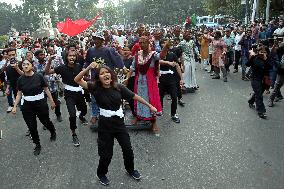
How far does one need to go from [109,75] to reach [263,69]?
15.0 feet

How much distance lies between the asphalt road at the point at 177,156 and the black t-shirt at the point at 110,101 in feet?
2.79

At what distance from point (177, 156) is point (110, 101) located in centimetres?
188

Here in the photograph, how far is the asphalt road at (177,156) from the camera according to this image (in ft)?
16.5

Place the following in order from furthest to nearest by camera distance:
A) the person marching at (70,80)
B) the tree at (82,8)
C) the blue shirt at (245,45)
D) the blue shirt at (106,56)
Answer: the tree at (82,8)
the blue shirt at (245,45)
the blue shirt at (106,56)
the person marching at (70,80)

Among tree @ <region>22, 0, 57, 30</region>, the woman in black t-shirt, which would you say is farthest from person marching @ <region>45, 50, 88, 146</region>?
tree @ <region>22, 0, 57, 30</region>

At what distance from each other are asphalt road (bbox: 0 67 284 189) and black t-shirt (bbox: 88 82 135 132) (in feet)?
2.79

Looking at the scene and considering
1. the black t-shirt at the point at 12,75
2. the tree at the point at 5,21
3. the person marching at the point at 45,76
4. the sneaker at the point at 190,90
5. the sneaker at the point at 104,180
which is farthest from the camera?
the tree at the point at 5,21

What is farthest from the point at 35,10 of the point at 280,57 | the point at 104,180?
the point at 104,180

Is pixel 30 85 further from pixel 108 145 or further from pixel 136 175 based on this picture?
pixel 136 175

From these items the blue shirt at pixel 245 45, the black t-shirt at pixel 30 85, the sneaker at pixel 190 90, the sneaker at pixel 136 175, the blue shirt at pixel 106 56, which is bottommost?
the sneaker at pixel 190 90

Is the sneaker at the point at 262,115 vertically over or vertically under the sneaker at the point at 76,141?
under

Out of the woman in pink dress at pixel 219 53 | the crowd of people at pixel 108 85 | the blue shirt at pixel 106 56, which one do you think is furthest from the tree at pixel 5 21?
the blue shirt at pixel 106 56

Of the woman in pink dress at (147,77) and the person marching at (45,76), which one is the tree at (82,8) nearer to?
the person marching at (45,76)

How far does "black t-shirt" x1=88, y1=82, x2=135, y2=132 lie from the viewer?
4.59 metres
